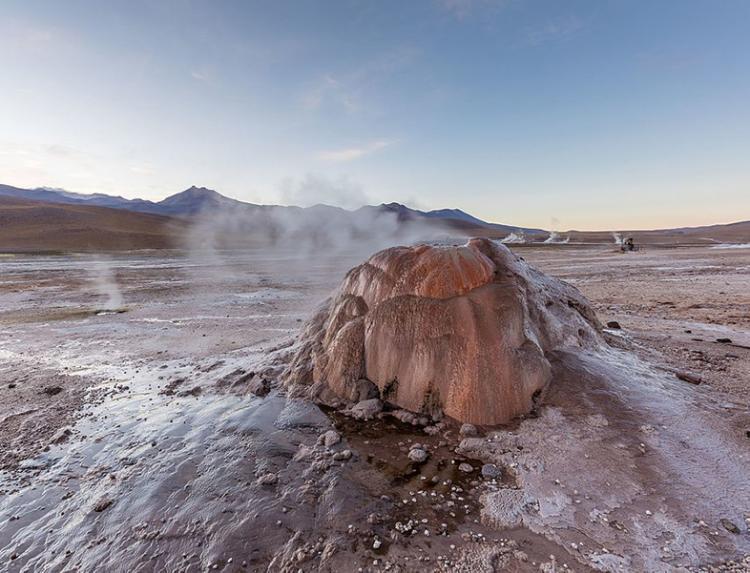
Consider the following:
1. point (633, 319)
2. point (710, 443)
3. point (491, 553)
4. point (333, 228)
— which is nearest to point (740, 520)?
point (710, 443)

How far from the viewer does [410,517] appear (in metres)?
3.36

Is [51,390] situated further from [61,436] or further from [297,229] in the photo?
[297,229]

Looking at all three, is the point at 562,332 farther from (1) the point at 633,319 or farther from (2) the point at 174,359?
(2) the point at 174,359

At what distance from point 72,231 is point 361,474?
76014mm

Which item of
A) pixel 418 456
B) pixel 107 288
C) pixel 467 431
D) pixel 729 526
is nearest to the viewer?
pixel 729 526

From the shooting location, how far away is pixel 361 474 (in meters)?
4.04

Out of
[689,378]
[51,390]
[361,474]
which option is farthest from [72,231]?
[689,378]

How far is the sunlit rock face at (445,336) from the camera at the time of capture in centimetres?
509

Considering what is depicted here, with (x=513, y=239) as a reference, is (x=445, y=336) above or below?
below

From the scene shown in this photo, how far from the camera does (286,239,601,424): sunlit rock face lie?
509cm

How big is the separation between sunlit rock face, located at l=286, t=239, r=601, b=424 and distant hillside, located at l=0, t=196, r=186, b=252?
189 ft

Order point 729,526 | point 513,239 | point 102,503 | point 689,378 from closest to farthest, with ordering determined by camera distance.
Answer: point 729,526
point 102,503
point 689,378
point 513,239

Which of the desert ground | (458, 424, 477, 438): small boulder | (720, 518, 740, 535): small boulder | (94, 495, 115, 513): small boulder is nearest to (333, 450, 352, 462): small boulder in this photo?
the desert ground

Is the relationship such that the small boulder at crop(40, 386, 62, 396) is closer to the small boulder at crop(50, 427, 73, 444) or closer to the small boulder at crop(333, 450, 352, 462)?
the small boulder at crop(50, 427, 73, 444)
